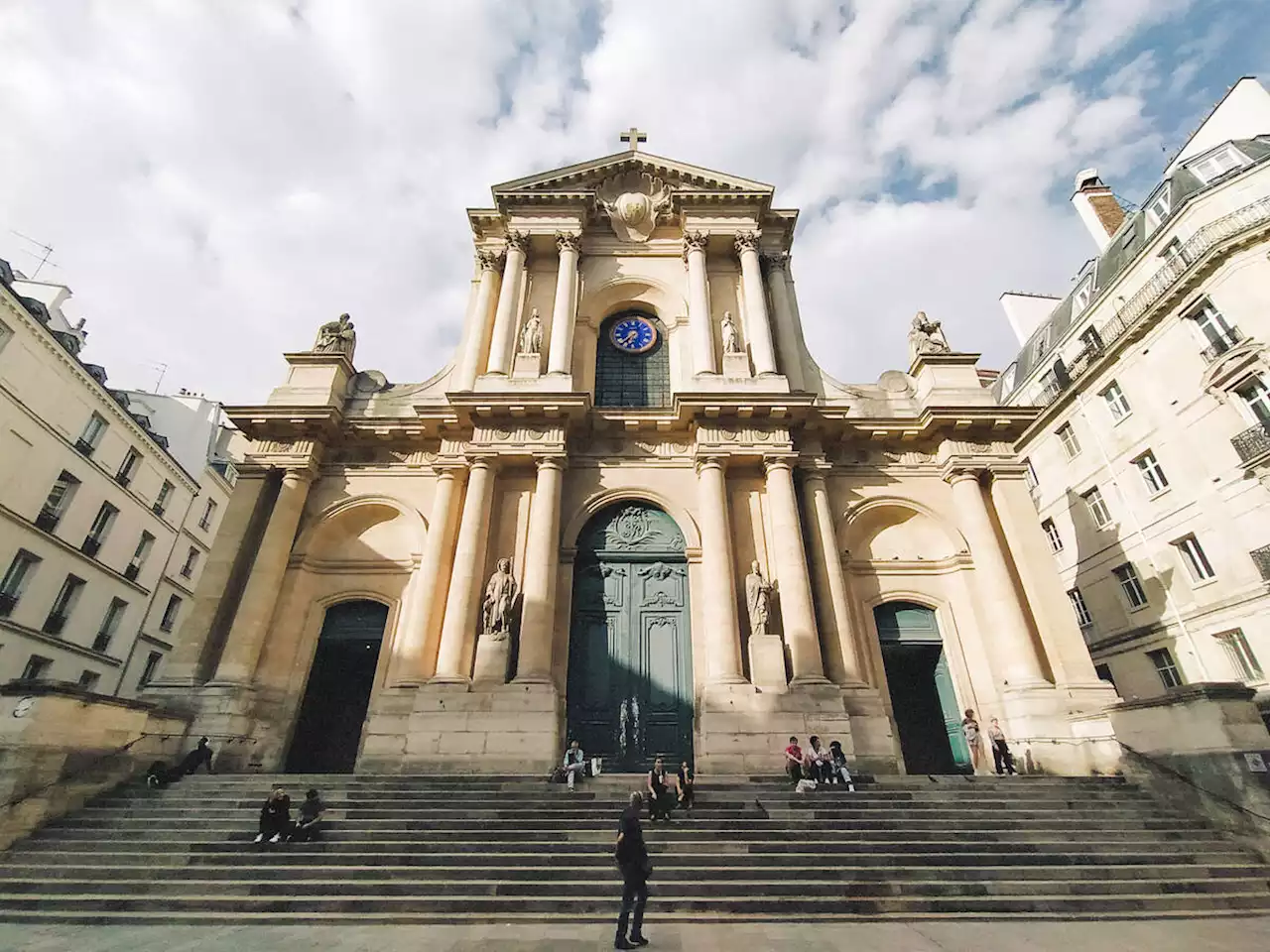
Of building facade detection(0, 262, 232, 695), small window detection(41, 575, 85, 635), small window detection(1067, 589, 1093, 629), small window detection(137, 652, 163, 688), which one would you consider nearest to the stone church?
small window detection(1067, 589, 1093, 629)

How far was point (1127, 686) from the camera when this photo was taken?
19172 millimetres

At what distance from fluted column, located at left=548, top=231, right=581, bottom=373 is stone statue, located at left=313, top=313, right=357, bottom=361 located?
17.9ft

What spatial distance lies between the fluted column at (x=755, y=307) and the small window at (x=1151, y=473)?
12181 millimetres

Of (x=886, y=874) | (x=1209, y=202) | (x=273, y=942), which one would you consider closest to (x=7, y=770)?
(x=273, y=942)

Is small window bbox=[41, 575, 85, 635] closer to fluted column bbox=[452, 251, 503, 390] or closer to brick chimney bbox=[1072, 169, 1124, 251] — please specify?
fluted column bbox=[452, 251, 503, 390]

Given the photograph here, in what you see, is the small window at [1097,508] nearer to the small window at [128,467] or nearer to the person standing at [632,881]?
the person standing at [632,881]

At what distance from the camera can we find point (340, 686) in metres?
14.5

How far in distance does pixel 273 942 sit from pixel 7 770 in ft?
19.1

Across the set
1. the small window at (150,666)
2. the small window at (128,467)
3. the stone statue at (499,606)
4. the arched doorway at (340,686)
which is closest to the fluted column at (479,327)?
the stone statue at (499,606)

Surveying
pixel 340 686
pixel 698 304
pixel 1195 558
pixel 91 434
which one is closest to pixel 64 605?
pixel 91 434

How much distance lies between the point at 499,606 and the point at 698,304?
972cm

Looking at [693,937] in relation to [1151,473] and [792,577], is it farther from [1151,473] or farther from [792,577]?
[1151,473]

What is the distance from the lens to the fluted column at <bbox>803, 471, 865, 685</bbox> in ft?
41.5

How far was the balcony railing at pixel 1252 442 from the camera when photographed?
15.0 meters
